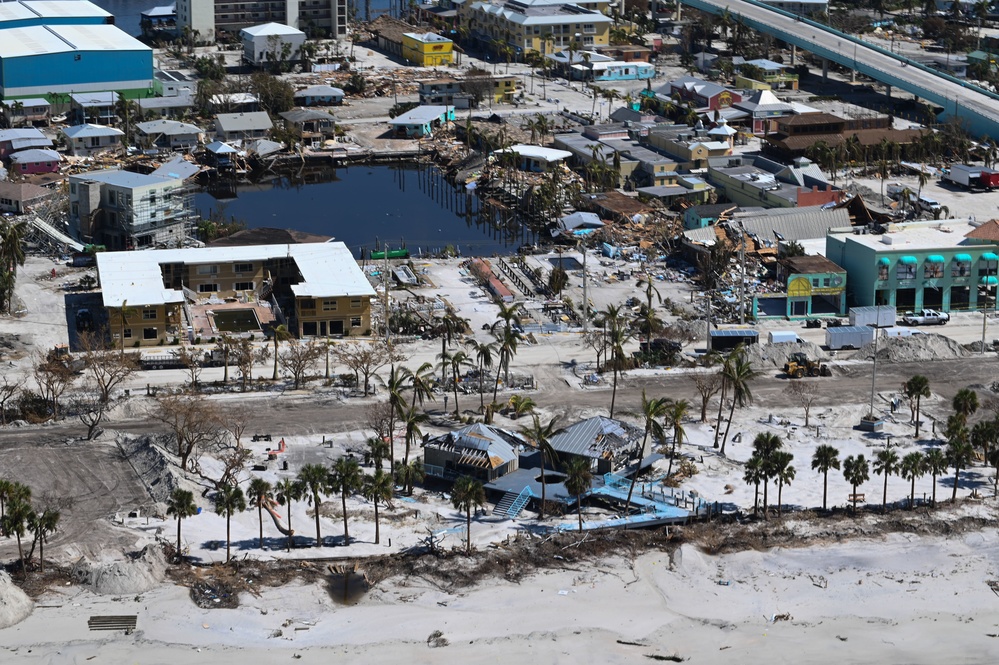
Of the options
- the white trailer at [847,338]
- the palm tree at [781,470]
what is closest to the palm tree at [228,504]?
the palm tree at [781,470]

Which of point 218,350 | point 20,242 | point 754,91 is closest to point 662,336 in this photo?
point 218,350

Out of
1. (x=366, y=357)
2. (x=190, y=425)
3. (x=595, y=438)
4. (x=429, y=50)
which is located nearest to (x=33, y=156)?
(x=366, y=357)

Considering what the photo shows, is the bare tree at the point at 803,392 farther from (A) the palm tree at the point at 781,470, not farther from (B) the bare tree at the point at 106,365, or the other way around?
(B) the bare tree at the point at 106,365

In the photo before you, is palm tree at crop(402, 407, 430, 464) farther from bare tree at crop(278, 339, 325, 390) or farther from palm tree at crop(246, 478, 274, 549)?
bare tree at crop(278, 339, 325, 390)

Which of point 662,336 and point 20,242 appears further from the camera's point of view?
point 20,242

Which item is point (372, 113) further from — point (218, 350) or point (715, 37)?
point (218, 350)

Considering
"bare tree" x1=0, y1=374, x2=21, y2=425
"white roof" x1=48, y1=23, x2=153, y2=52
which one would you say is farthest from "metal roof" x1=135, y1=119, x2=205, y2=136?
"bare tree" x1=0, y1=374, x2=21, y2=425
